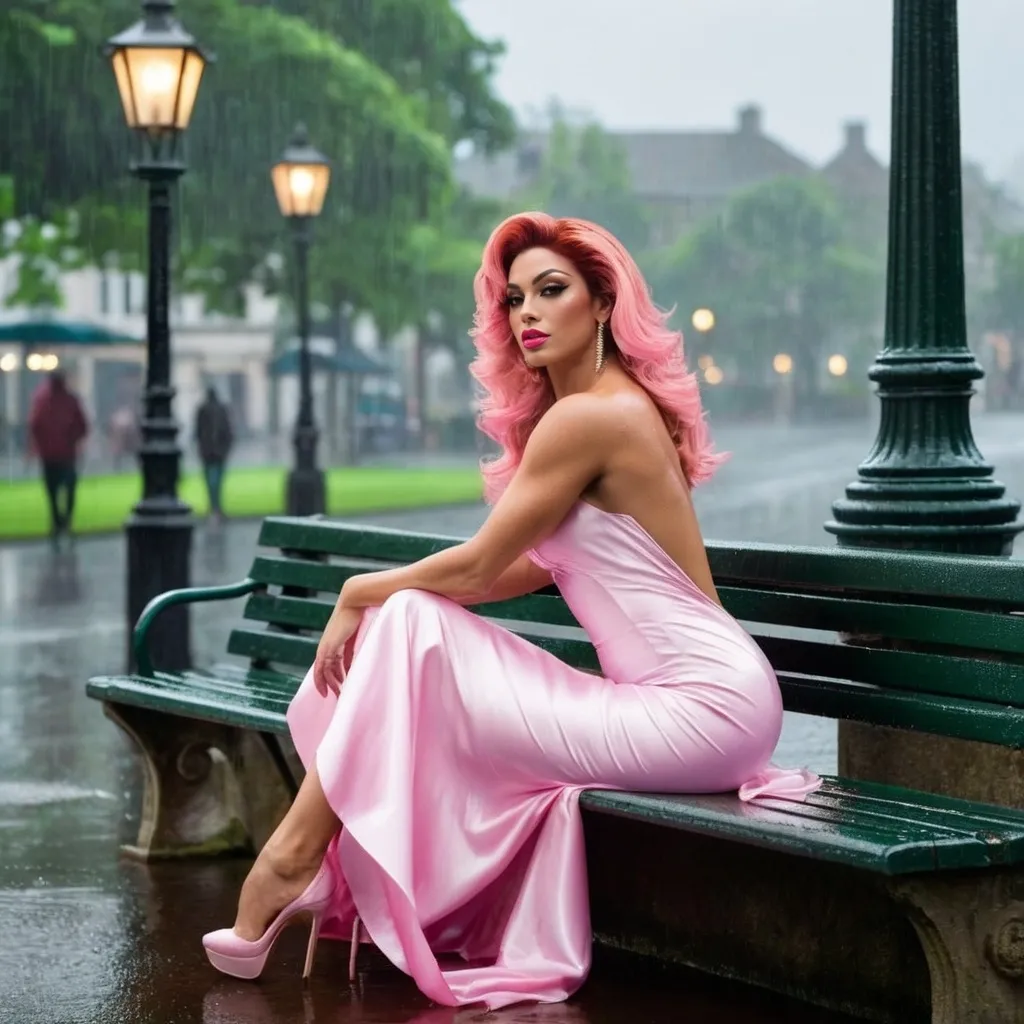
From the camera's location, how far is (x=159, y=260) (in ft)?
34.7

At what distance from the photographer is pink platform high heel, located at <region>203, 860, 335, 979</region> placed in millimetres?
4652

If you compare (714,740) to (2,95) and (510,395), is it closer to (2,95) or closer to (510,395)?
(510,395)

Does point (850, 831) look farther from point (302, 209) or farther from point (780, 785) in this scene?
point (302, 209)

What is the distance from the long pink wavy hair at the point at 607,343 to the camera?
189 inches

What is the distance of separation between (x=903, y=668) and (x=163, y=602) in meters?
2.32

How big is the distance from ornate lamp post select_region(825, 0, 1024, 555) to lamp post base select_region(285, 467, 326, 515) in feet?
58.1

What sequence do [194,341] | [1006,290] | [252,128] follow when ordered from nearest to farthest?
[252,128]
[194,341]
[1006,290]

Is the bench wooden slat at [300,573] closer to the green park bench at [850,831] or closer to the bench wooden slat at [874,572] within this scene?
the green park bench at [850,831]

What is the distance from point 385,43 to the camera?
39688 mm

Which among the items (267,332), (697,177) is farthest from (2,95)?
Answer: (697,177)

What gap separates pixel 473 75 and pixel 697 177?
278 feet

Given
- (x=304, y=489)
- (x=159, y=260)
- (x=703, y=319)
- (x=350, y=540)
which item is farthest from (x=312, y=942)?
(x=703, y=319)

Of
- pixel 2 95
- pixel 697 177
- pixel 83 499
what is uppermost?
pixel 697 177

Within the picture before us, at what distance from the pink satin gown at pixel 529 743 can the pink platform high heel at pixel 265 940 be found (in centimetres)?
8
